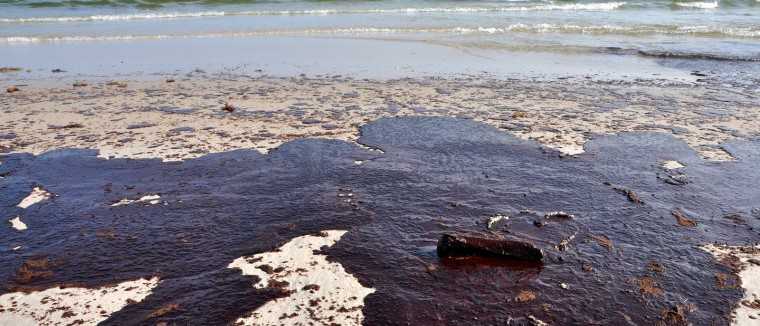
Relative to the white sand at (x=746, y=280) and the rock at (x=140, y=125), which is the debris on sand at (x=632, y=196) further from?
the rock at (x=140, y=125)

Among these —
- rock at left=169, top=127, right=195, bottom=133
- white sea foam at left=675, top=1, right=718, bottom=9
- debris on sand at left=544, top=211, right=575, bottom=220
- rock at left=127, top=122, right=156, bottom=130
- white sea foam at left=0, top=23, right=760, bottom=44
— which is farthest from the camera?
white sea foam at left=675, top=1, right=718, bottom=9

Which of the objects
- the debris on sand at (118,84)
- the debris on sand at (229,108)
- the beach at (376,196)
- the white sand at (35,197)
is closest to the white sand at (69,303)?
the beach at (376,196)

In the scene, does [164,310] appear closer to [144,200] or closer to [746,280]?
[144,200]

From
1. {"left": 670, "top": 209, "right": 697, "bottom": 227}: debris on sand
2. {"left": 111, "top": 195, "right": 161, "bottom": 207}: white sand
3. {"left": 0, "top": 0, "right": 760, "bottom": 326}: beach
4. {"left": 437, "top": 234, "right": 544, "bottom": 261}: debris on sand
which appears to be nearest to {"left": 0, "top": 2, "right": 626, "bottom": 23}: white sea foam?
{"left": 0, "top": 0, "right": 760, "bottom": 326}: beach

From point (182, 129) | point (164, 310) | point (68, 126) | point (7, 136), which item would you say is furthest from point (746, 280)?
point (7, 136)

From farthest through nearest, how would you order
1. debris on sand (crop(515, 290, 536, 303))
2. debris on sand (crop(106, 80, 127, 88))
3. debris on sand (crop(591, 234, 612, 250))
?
debris on sand (crop(106, 80, 127, 88)) → debris on sand (crop(591, 234, 612, 250)) → debris on sand (crop(515, 290, 536, 303))

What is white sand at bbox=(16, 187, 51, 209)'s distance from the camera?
3586 millimetres

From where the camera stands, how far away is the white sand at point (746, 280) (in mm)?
2461

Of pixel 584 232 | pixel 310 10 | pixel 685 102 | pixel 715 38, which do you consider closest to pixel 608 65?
pixel 685 102

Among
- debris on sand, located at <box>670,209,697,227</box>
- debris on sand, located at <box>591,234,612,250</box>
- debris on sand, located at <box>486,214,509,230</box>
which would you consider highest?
debris on sand, located at <box>486,214,509,230</box>

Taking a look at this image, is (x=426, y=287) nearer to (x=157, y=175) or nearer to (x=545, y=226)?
(x=545, y=226)

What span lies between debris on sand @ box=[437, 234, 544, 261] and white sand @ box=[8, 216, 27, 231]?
2380 mm

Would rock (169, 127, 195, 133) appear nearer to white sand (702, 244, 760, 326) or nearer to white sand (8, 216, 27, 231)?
white sand (8, 216, 27, 231)

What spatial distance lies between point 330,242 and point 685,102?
5.34 m
